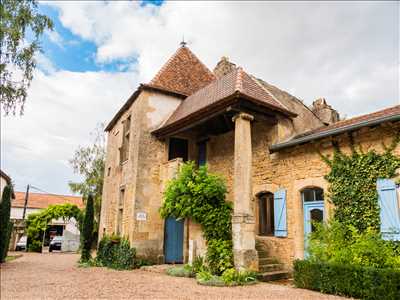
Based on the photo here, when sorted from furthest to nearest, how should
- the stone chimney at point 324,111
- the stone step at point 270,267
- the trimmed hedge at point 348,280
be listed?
the stone chimney at point 324,111
the stone step at point 270,267
the trimmed hedge at point 348,280

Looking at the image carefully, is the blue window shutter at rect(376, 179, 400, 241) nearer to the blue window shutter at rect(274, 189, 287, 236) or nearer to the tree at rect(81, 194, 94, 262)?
the blue window shutter at rect(274, 189, 287, 236)

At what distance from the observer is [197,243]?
8.22m

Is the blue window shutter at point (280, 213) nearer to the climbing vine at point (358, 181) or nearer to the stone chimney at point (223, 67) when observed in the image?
the climbing vine at point (358, 181)

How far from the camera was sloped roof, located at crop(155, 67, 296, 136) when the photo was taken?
26.3 feet

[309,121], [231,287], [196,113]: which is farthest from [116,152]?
[231,287]

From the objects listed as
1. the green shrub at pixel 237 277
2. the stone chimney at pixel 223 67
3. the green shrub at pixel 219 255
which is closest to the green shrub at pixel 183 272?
the green shrub at pixel 219 255

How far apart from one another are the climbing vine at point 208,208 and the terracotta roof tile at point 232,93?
6.73 ft

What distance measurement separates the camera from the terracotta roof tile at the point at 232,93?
26.7 feet

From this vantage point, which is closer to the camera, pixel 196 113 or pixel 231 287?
pixel 231 287

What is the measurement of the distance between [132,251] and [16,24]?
23.7 ft

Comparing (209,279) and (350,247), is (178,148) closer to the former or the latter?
(209,279)

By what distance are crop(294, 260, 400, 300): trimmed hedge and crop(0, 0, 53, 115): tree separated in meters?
8.04

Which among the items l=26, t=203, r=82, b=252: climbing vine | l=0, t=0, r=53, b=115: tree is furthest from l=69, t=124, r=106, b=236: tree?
l=0, t=0, r=53, b=115: tree

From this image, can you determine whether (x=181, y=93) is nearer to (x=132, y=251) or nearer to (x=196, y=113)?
(x=196, y=113)
